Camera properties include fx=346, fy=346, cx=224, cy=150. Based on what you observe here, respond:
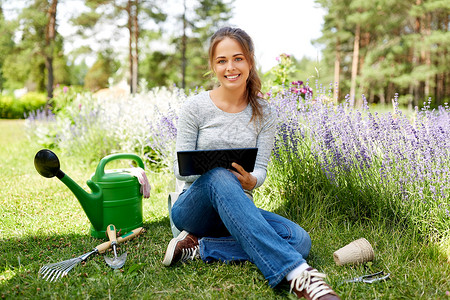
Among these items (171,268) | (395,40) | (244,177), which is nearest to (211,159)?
(244,177)

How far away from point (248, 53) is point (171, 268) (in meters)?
1.27

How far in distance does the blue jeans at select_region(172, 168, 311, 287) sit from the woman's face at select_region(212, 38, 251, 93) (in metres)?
0.54

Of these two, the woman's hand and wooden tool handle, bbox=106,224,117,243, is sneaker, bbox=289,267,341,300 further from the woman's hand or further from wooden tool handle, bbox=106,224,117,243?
wooden tool handle, bbox=106,224,117,243

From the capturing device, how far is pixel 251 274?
180cm

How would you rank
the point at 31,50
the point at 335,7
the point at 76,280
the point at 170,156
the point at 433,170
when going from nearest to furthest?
1. the point at 76,280
2. the point at 433,170
3. the point at 170,156
4. the point at 31,50
5. the point at 335,7

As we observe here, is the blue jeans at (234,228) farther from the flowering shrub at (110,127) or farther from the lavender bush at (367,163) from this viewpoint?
the flowering shrub at (110,127)

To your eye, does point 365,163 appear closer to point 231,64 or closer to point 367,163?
point 367,163

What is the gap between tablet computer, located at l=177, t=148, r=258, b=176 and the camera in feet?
5.50

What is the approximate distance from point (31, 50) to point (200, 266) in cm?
1582

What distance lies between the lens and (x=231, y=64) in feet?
6.39

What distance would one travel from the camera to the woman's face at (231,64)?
6.40 feet

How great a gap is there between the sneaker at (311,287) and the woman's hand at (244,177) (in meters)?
0.55

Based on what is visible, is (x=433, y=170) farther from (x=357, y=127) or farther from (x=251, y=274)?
(x=251, y=274)

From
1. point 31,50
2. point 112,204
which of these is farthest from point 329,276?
point 31,50
